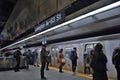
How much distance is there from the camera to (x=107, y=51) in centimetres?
972

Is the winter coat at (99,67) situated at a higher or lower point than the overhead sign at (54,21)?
lower

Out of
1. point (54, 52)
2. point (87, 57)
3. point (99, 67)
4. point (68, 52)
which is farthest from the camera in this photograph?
point (54, 52)

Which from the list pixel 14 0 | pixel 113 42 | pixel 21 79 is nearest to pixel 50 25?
pixel 21 79

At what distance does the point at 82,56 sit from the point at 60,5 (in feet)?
16.5

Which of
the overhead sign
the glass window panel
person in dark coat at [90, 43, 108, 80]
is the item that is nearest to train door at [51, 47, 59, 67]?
the overhead sign

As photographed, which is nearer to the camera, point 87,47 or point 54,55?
point 87,47

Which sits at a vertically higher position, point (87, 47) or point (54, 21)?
point (54, 21)

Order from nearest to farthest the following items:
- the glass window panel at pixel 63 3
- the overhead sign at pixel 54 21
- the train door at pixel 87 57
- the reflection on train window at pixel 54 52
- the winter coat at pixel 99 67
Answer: the winter coat at pixel 99 67 → the overhead sign at pixel 54 21 → the glass window panel at pixel 63 3 → the train door at pixel 87 57 → the reflection on train window at pixel 54 52

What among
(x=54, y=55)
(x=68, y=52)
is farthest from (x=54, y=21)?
(x=54, y=55)

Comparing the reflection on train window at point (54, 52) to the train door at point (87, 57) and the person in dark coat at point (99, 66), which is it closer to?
the train door at point (87, 57)

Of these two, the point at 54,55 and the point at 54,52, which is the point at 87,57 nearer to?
the point at 54,52

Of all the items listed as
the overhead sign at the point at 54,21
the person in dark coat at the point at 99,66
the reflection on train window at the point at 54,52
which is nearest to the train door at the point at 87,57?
the overhead sign at the point at 54,21

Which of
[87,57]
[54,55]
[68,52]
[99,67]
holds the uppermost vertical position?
[68,52]

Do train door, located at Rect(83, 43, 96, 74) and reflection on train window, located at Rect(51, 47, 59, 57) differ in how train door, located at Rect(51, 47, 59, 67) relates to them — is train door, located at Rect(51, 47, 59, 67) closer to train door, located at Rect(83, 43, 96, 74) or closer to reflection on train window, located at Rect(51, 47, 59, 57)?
reflection on train window, located at Rect(51, 47, 59, 57)
